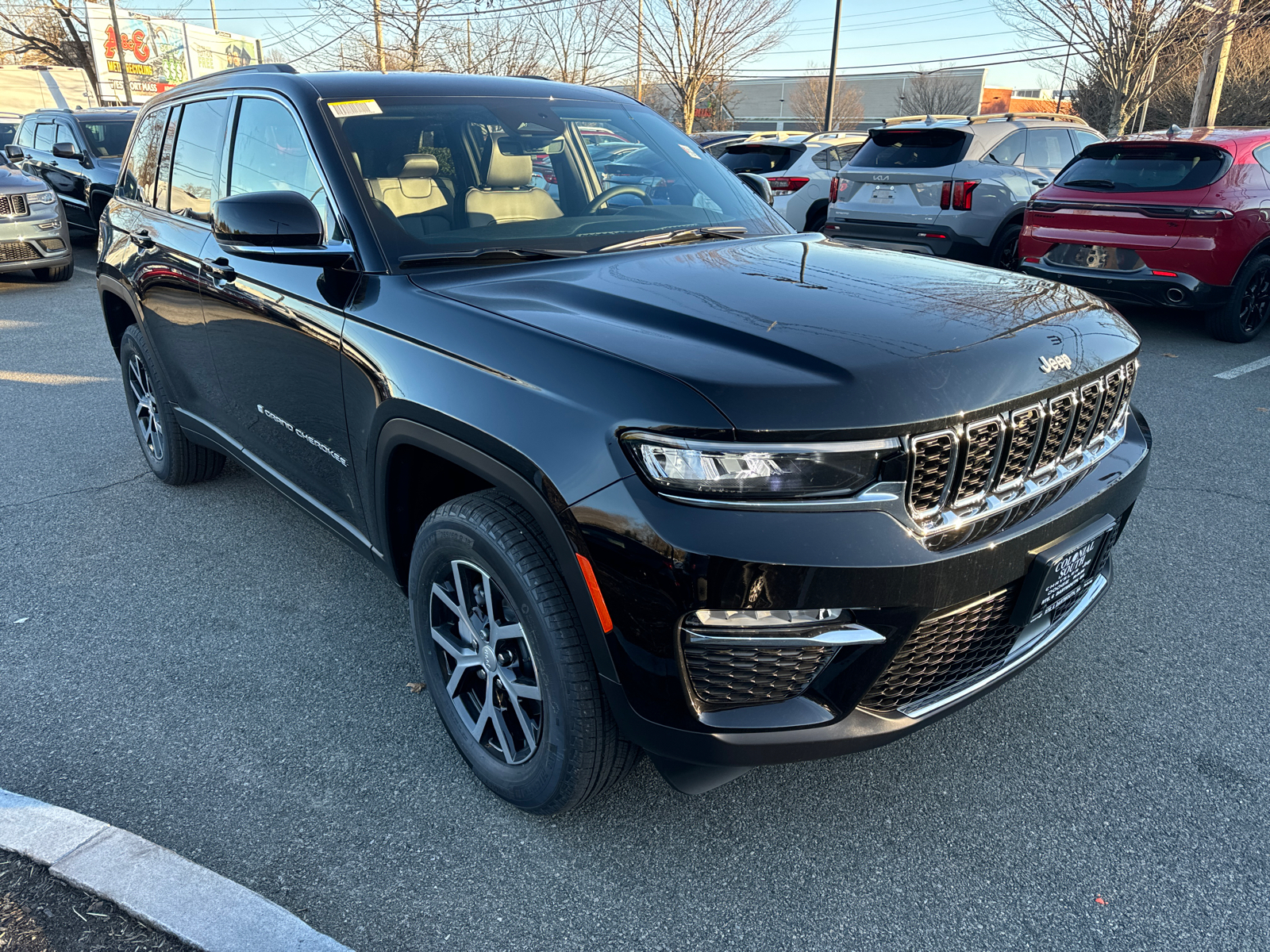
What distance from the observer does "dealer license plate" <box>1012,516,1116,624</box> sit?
2059 millimetres

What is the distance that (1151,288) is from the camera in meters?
6.94

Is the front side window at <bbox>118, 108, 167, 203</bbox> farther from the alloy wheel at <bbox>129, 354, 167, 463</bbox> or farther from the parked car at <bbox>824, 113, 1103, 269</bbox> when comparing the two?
the parked car at <bbox>824, 113, 1103, 269</bbox>

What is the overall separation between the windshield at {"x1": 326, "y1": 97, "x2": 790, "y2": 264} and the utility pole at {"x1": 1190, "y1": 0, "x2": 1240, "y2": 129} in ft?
43.9

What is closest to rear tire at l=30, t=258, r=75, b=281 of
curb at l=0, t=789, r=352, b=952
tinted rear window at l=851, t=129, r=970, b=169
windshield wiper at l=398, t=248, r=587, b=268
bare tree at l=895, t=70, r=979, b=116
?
tinted rear window at l=851, t=129, r=970, b=169

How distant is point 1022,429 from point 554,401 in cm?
104

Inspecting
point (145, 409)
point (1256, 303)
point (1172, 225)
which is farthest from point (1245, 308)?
point (145, 409)

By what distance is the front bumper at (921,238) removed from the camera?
8633 millimetres

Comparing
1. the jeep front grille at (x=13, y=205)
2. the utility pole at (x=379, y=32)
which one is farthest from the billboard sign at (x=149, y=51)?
the jeep front grille at (x=13, y=205)

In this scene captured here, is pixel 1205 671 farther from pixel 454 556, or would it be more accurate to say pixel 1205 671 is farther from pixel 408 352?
pixel 408 352

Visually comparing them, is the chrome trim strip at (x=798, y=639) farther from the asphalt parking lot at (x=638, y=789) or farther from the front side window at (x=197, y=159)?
the front side window at (x=197, y=159)

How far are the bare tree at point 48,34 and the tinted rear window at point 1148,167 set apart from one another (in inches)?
1819

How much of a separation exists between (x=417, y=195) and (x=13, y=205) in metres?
9.35

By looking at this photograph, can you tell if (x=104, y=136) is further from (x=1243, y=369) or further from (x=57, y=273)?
(x=1243, y=369)

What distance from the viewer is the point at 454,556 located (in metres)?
2.30
